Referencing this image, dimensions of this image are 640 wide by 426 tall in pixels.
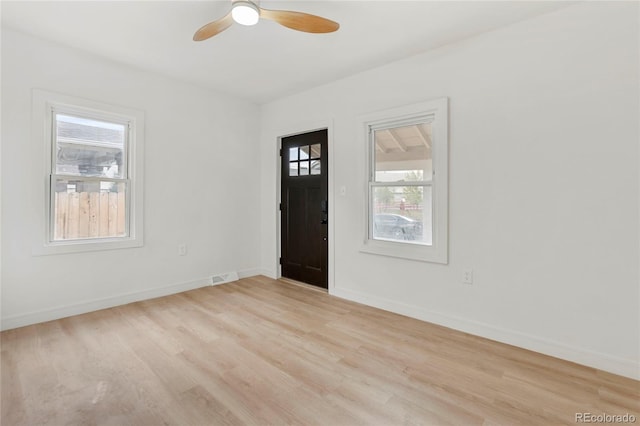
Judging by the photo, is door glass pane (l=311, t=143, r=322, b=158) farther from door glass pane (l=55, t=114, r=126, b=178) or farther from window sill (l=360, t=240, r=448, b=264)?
door glass pane (l=55, t=114, r=126, b=178)

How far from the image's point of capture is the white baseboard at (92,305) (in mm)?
2756

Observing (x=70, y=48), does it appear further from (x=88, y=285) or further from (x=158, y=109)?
(x=88, y=285)

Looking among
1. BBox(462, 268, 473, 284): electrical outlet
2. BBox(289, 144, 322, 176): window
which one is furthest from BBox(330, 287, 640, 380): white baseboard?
BBox(289, 144, 322, 176): window

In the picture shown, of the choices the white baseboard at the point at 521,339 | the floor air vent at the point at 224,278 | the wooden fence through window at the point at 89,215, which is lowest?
the white baseboard at the point at 521,339

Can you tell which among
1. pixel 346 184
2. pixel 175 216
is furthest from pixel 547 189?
pixel 175 216

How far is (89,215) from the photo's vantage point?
3.24 meters

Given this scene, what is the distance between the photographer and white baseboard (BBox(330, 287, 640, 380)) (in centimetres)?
211

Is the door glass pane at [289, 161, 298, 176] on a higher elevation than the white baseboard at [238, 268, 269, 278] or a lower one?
higher

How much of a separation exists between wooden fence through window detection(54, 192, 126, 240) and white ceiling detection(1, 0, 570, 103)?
59.6 inches

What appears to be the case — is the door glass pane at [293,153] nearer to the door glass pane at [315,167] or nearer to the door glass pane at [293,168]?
the door glass pane at [293,168]

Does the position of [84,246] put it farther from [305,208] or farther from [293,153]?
[293,153]

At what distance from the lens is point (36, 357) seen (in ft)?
7.38

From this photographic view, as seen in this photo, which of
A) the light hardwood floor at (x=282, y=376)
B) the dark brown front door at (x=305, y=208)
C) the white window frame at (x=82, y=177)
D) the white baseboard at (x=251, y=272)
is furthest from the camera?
the white baseboard at (x=251, y=272)

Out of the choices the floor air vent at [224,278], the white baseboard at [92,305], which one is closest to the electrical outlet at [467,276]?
the floor air vent at [224,278]
